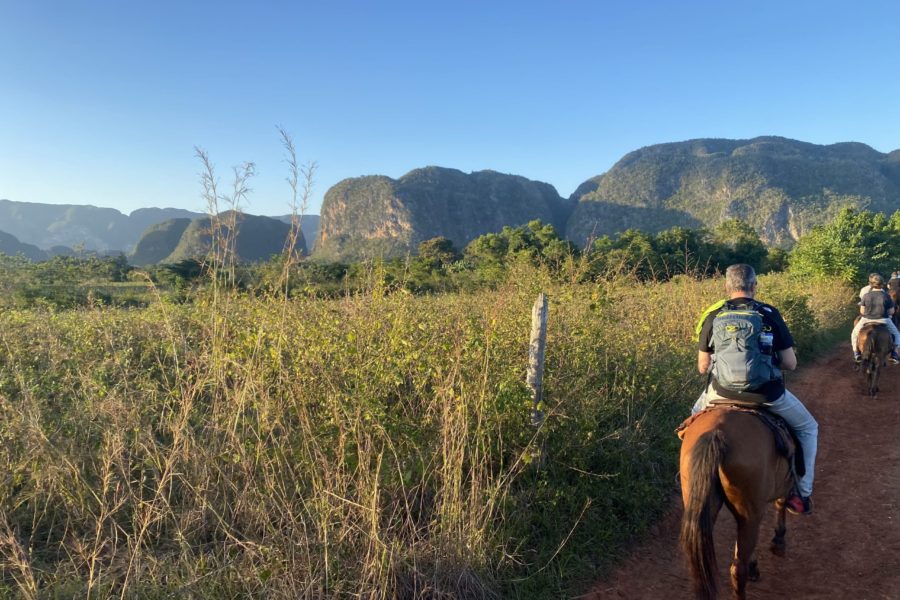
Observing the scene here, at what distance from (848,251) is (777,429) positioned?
18.6m

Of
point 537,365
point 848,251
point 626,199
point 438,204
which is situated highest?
point 626,199

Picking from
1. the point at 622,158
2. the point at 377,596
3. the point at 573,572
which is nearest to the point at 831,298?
the point at 573,572

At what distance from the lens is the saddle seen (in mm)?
3002

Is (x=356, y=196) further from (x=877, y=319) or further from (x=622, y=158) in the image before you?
(x=877, y=319)

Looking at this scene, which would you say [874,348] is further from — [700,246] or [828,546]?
[700,246]

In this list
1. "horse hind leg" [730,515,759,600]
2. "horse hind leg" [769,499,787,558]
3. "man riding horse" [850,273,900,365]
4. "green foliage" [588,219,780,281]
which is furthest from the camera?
"green foliage" [588,219,780,281]

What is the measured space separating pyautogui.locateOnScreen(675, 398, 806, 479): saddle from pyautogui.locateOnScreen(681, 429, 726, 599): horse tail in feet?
1.64

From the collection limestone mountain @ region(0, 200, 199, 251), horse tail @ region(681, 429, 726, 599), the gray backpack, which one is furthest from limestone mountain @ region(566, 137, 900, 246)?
limestone mountain @ region(0, 200, 199, 251)

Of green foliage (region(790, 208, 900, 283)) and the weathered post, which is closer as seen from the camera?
the weathered post

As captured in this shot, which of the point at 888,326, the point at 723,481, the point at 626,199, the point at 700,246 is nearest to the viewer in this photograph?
the point at 723,481

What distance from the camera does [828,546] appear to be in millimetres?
3627

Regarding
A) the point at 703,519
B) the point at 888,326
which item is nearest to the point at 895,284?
the point at 888,326

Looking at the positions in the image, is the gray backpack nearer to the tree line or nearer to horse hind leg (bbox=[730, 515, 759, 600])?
horse hind leg (bbox=[730, 515, 759, 600])

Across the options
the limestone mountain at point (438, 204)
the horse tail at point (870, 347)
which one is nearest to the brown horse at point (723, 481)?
the horse tail at point (870, 347)
